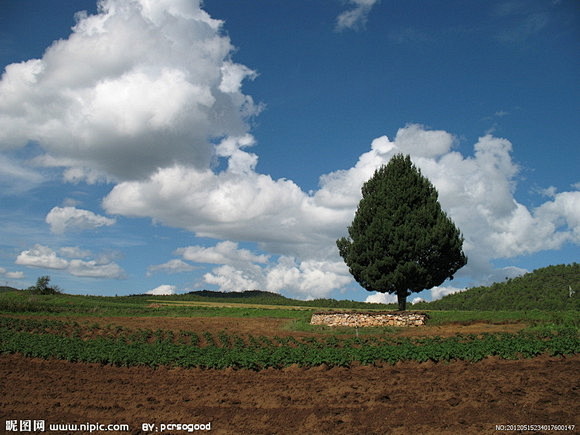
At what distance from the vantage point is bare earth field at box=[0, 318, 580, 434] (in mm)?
10430

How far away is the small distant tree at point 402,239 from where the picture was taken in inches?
1437

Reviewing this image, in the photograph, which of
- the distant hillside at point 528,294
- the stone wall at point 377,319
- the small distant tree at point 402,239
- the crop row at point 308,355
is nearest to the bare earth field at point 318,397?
the crop row at point 308,355

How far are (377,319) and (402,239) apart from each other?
6730mm

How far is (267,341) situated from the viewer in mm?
23734

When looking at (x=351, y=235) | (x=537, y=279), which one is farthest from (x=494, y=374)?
(x=537, y=279)

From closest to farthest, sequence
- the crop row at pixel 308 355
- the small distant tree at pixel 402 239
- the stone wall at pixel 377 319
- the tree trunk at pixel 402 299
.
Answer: the crop row at pixel 308 355, the stone wall at pixel 377 319, the small distant tree at pixel 402 239, the tree trunk at pixel 402 299

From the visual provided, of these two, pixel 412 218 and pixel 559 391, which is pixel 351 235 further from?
pixel 559 391

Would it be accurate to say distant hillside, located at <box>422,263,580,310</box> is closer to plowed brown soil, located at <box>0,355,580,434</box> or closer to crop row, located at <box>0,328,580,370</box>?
crop row, located at <box>0,328,580,370</box>

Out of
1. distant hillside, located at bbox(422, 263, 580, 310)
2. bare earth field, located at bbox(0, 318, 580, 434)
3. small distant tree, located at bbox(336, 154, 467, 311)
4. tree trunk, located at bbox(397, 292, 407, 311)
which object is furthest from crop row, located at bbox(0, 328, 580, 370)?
distant hillside, located at bbox(422, 263, 580, 310)

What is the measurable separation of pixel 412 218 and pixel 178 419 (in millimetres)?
29251

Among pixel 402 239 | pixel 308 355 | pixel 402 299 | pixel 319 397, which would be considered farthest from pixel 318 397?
pixel 402 299

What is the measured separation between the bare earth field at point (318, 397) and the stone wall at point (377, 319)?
1701 centimetres

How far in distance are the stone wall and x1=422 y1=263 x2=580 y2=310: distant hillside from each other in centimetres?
2837

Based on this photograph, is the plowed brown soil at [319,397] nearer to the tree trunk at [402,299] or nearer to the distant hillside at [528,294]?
the tree trunk at [402,299]
